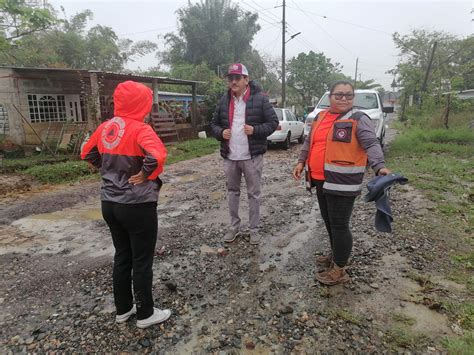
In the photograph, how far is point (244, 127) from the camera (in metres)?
3.50

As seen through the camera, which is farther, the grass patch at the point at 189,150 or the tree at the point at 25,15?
the grass patch at the point at 189,150

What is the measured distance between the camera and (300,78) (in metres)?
30.2

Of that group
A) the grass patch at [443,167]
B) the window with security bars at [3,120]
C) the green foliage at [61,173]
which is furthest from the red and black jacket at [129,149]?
the window with security bars at [3,120]

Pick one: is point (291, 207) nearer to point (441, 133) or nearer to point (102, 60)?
point (441, 133)

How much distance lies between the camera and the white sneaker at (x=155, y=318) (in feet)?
7.82

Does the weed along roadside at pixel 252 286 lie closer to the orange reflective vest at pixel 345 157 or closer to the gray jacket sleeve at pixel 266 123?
the orange reflective vest at pixel 345 157

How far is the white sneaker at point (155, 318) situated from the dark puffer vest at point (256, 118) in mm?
1794

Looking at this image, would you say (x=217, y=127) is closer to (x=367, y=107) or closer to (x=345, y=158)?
(x=345, y=158)

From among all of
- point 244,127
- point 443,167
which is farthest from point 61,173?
point 443,167

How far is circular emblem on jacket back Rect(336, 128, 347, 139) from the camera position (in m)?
2.64

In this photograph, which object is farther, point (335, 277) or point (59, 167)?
point (59, 167)

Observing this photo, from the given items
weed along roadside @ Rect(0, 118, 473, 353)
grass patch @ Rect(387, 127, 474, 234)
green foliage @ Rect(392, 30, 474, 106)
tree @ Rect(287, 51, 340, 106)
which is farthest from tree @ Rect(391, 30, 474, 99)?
weed along roadside @ Rect(0, 118, 473, 353)

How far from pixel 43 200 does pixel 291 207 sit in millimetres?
4550

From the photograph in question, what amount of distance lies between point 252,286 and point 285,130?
32.2 ft
